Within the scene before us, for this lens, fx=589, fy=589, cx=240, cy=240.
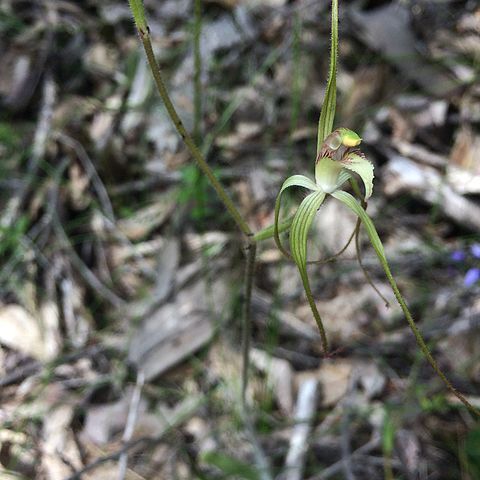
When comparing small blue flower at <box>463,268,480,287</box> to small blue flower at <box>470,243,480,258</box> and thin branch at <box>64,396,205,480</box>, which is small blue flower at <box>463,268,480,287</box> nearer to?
small blue flower at <box>470,243,480,258</box>

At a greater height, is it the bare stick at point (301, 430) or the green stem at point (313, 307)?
the green stem at point (313, 307)

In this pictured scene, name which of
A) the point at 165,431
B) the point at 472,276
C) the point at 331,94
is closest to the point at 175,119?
the point at 331,94

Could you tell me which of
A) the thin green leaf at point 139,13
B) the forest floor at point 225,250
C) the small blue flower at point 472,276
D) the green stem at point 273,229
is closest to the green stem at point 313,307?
the green stem at point 273,229

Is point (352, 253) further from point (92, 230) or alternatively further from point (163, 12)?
point (163, 12)

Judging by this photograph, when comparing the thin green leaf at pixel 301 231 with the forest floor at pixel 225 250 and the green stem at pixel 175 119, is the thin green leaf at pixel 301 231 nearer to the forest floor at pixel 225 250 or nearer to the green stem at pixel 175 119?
the green stem at pixel 175 119

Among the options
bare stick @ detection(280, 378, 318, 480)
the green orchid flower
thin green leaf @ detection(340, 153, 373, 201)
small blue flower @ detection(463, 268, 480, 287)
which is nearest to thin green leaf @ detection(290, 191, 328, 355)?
the green orchid flower

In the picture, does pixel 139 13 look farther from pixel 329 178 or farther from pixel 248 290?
pixel 248 290

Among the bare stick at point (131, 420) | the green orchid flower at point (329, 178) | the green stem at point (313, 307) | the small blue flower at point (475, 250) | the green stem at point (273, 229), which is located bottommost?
the bare stick at point (131, 420)
